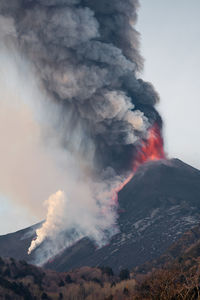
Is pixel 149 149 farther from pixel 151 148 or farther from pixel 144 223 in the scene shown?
pixel 144 223

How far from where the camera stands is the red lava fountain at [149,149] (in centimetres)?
11769

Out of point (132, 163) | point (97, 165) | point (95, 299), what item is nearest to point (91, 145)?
point (97, 165)

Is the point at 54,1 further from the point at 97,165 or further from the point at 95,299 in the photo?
the point at 95,299

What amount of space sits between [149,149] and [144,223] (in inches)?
1157

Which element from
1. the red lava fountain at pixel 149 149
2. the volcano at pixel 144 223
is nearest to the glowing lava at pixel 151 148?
the red lava fountain at pixel 149 149

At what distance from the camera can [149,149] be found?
123 meters

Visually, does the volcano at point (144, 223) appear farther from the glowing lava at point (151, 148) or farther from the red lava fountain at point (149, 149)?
the glowing lava at point (151, 148)

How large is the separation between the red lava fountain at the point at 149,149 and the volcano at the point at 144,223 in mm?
1801

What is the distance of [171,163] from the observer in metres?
133

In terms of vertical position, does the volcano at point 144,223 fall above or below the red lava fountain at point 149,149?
below

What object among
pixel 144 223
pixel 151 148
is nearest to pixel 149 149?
pixel 151 148

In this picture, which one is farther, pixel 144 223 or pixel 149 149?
pixel 149 149

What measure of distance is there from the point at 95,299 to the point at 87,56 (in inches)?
2743

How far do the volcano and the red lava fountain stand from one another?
180 centimetres
